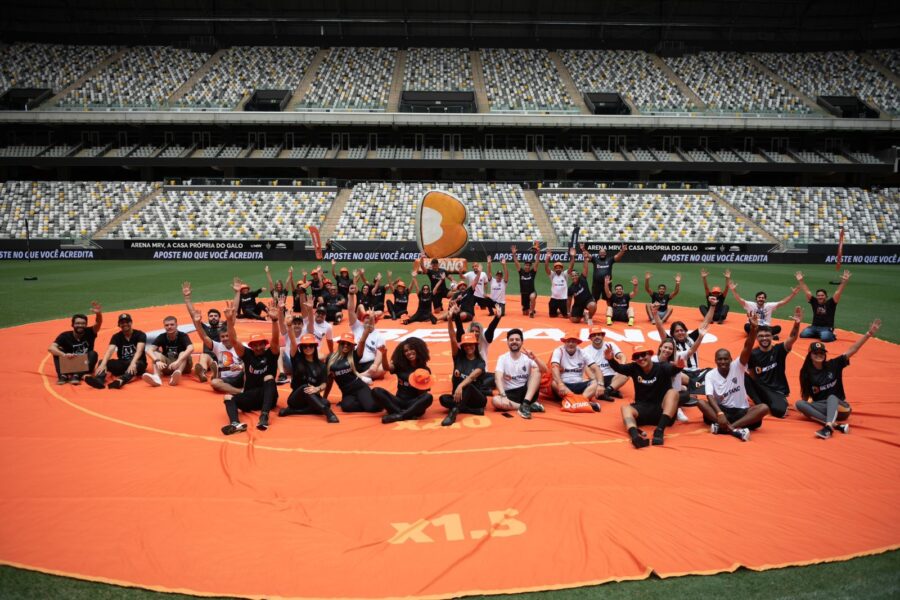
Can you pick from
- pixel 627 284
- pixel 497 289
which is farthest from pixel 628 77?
pixel 497 289

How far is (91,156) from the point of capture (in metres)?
50.0

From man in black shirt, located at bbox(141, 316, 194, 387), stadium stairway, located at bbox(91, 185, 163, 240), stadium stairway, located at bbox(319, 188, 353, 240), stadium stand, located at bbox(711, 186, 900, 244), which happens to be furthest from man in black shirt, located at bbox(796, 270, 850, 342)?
stadium stairway, located at bbox(91, 185, 163, 240)

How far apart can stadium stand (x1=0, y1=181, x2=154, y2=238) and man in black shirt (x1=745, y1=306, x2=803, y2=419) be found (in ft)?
148

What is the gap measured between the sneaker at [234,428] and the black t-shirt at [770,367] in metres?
7.79

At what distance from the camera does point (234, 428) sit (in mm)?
8766

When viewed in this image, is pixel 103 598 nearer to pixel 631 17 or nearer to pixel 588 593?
pixel 588 593

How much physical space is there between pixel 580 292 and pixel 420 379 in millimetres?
10372

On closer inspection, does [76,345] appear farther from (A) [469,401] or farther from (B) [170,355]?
(A) [469,401]

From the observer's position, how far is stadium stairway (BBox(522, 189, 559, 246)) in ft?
143

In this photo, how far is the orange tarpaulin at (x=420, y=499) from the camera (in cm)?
536

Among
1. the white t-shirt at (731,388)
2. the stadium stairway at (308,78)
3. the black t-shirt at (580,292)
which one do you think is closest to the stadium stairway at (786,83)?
the stadium stairway at (308,78)

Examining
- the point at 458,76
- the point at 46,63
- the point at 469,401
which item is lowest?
the point at 469,401

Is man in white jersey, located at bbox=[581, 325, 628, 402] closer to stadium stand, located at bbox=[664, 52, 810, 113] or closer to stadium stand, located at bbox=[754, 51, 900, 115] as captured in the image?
stadium stand, located at bbox=[664, 52, 810, 113]

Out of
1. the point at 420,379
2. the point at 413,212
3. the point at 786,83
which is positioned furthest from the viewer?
the point at 786,83
